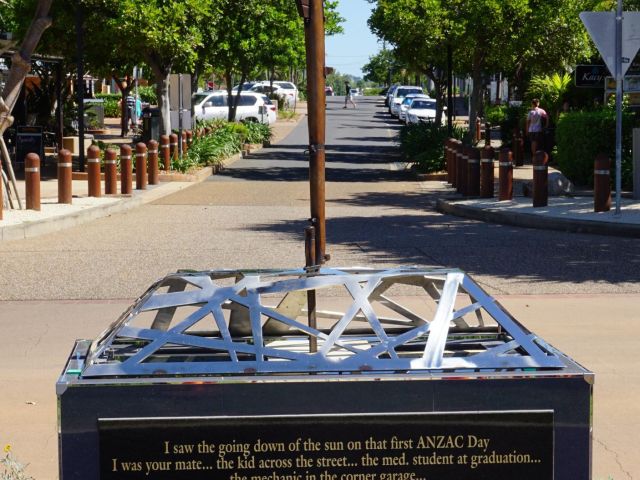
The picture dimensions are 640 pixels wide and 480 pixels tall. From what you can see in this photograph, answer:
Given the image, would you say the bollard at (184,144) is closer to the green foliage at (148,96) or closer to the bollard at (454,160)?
the bollard at (454,160)

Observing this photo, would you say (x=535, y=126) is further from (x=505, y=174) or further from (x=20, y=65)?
(x=20, y=65)

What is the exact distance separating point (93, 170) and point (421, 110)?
3166 centimetres

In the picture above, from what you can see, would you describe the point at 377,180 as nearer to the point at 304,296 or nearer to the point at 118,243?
the point at 118,243

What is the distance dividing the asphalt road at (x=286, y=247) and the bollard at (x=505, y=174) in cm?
133

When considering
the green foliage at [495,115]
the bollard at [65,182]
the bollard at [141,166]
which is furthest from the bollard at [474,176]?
the green foliage at [495,115]

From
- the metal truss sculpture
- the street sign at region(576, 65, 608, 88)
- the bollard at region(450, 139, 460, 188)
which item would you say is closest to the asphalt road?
the bollard at region(450, 139, 460, 188)

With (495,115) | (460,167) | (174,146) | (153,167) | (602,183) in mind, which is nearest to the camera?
(602,183)

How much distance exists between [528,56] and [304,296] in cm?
2747

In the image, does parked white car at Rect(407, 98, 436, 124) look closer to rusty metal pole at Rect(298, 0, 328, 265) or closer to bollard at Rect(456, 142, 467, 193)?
bollard at Rect(456, 142, 467, 193)

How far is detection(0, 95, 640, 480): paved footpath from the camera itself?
7121 mm

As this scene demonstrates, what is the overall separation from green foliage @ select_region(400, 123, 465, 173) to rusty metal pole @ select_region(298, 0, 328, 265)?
23696 mm

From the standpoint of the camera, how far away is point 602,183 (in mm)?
17750

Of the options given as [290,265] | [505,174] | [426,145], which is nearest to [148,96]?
[426,145]

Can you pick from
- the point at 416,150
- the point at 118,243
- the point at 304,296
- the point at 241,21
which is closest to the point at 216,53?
the point at 241,21
